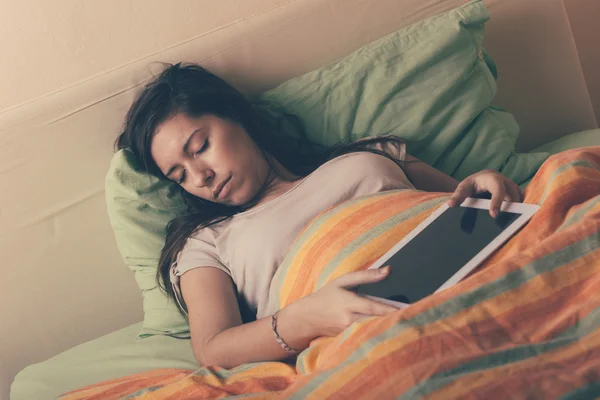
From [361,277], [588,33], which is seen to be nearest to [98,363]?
[361,277]

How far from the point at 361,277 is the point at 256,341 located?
246 mm

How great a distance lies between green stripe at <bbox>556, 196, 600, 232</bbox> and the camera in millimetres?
824

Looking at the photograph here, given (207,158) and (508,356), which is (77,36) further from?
(508,356)

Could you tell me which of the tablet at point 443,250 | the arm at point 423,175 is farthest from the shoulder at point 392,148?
the tablet at point 443,250

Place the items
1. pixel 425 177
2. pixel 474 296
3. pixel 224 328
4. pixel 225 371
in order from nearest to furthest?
pixel 474 296 < pixel 225 371 < pixel 224 328 < pixel 425 177

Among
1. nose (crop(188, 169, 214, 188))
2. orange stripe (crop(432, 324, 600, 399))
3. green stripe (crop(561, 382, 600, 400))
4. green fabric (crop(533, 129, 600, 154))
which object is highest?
nose (crop(188, 169, 214, 188))

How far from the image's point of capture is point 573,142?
1.48 m

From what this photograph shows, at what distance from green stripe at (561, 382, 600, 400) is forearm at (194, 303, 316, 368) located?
0.42 metres

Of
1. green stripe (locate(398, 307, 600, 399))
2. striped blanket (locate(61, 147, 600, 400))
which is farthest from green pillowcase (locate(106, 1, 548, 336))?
green stripe (locate(398, 307, 600, 399))

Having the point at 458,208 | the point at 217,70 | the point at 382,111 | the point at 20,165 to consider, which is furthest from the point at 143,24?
the point at 458,208

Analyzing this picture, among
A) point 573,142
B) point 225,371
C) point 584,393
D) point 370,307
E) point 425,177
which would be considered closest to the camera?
point 584,393

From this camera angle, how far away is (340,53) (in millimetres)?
1486

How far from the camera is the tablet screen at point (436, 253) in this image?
0.86 meters

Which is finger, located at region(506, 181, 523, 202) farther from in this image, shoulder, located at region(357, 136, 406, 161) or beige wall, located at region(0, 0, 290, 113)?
beige wall, located at region(0, 0, 290, 113)
